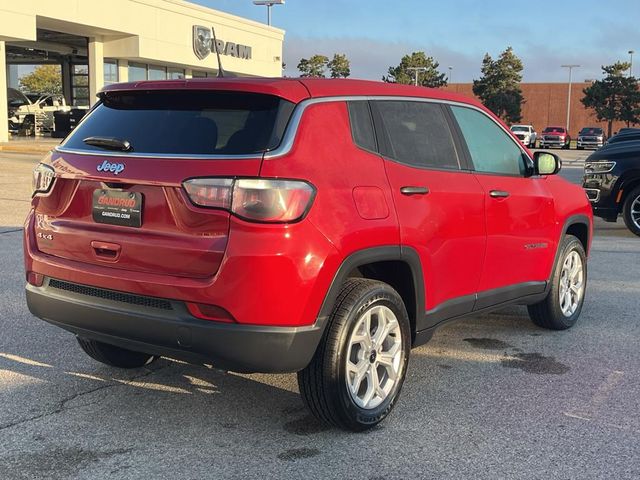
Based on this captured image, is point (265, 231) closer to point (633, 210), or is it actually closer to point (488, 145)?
point (488, 145)

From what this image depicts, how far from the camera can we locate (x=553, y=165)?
17.1 ft

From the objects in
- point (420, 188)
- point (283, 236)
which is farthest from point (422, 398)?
point (283, 236)

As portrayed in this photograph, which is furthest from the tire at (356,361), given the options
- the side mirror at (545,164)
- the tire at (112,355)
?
the side mirror at (545,164)

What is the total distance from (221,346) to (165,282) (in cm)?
40

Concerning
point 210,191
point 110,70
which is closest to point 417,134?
point 210,191

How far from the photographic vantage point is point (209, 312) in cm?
328

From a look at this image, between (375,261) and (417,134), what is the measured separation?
0.96 meters

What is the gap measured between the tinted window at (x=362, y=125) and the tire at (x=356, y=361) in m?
0.71

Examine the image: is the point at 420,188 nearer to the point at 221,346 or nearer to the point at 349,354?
the point at 349,354

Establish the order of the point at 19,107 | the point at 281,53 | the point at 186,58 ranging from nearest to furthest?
the point at 186,58 < the point at 19,107 < the point at 281,53

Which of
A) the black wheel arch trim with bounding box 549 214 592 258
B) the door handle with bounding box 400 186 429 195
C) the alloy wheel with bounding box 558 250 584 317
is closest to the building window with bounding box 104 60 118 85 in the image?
the black wheel arch trim with bounding box 549 214 592 258

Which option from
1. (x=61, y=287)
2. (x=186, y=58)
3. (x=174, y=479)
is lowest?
(x=174, y=479)

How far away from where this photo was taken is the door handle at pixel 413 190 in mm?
3875

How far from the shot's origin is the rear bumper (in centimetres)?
326
